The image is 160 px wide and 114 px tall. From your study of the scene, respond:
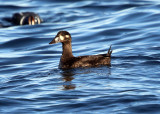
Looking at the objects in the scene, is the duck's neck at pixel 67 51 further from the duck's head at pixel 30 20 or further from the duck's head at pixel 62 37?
the duck's head at pixel 30 20

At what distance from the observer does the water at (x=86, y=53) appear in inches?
373

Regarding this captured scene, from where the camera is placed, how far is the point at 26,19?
22.2 metres

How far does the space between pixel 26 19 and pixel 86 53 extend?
7502 mm

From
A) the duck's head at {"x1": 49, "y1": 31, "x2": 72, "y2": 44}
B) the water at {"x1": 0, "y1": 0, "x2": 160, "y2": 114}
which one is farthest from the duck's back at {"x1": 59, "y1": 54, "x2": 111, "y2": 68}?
the duck's head at {"x1": 49, "y1": 31, "x2": 72, "y2": 44}

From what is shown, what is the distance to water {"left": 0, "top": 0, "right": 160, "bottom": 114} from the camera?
947 cm

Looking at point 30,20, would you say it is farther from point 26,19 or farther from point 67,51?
point 67,51

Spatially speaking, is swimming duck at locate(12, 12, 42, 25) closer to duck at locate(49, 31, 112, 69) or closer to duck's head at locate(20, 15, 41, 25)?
duck's head at locate(20, 15, 41, 25)

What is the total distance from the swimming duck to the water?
38cm

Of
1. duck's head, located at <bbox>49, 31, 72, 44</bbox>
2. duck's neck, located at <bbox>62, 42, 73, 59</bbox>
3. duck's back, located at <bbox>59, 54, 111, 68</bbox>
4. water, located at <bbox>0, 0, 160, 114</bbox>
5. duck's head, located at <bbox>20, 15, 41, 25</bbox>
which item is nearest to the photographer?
water, located at <bbox>0, 0, 160, 114</bbox>

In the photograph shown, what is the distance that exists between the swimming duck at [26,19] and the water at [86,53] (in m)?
0.38

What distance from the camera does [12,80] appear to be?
11.8m

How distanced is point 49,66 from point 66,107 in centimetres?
434

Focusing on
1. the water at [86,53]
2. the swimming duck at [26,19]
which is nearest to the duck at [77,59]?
the water at [86,53]

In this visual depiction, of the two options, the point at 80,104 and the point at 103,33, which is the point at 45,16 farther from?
the point at 80,104
